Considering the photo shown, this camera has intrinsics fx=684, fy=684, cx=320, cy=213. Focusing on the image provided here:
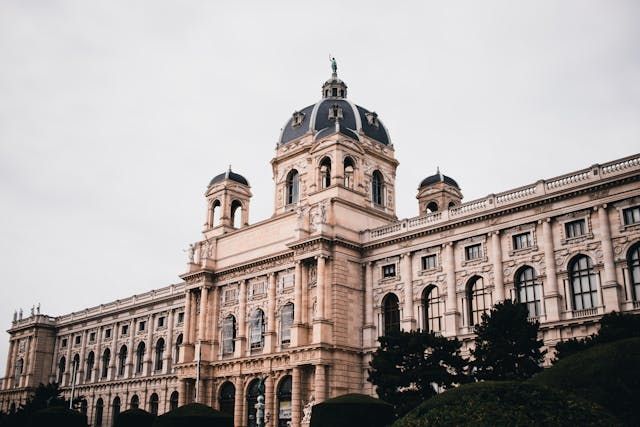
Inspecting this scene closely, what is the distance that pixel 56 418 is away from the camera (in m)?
50.4

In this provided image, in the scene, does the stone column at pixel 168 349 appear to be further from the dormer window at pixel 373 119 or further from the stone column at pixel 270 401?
the dormer window at pixel 373 119

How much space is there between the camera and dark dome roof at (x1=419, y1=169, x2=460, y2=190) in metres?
67.1

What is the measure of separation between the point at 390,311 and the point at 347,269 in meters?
4.63

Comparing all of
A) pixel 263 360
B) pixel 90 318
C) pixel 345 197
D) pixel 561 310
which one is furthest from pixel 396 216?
pixel 90 318

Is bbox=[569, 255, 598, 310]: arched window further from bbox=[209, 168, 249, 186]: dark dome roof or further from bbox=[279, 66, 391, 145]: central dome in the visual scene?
bbox=[209, 168, 249, 186]: dark dome roof

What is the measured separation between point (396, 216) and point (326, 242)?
44.3 ft

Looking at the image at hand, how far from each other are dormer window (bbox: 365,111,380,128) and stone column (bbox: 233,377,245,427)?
90.0ft

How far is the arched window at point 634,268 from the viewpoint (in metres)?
38.3

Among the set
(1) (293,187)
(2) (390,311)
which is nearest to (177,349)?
(1) (293,187)

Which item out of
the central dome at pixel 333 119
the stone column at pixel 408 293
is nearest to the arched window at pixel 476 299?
the stone column at pixel 408 293

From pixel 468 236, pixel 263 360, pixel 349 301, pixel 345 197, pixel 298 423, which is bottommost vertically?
pixel 298 423

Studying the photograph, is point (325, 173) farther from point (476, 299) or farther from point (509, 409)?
point (509, 409)

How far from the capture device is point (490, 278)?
148ft

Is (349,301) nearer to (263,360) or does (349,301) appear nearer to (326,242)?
(326,242)
